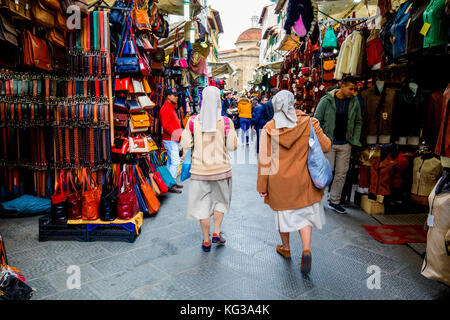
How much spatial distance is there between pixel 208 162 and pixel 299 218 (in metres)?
1.09

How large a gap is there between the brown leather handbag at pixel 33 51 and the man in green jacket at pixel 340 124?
12.2 feet

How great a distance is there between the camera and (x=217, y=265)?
3250 mm

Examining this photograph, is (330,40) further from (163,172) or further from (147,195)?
(147,195)

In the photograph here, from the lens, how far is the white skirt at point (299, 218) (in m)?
3.15

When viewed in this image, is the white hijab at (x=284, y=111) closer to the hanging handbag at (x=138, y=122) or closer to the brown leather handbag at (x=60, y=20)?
the hanging handbag at (x=138, y=122)

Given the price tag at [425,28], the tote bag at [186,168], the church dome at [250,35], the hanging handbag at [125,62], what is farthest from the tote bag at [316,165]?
the church dome at [250,35]

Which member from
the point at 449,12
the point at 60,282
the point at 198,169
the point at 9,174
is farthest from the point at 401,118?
the point at 9,174

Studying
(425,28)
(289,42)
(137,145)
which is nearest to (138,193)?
(137,145)

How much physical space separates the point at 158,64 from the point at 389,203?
14.8ft

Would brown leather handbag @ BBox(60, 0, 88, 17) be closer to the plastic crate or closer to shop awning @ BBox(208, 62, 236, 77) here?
the plastic crate

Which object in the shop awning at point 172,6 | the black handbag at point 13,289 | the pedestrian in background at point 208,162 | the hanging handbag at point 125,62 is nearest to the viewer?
the black handbag at point 13,289

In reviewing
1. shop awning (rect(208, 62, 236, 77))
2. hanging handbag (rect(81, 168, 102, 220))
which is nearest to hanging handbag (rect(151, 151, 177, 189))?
hanging handbag (rect(81, 168, 102, 220))

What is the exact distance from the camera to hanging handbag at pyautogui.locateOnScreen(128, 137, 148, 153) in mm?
4586

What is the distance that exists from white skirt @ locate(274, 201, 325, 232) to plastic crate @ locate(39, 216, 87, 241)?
7.55ft
